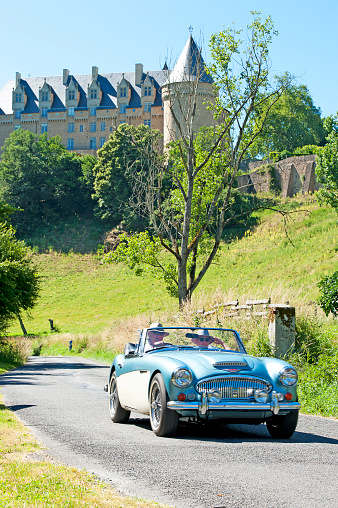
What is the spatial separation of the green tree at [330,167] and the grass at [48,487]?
2042 inches

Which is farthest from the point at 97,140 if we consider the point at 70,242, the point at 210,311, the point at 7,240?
the point at 210,311

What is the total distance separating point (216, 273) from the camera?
61531 millimetres

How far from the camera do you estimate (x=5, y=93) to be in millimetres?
129500

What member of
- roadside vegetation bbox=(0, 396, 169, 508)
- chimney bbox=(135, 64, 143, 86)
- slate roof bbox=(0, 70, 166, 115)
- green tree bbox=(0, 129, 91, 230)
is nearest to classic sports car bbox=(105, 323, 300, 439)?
roadside vegetation bbox=(0, 396, 169, 508)

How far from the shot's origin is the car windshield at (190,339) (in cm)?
953

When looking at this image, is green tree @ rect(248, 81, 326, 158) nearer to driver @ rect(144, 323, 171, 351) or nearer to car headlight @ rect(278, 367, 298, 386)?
driver @ rect(144, 323, 171, 351)

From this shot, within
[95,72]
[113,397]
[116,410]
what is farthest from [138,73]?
[116,410]

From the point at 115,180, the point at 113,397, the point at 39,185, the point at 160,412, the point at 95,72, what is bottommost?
the point at 113,397

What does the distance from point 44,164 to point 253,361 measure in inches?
3747

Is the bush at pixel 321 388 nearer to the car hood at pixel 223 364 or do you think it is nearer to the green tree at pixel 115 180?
the car hood at pixel 223 364

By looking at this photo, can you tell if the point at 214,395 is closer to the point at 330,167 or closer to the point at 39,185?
the point at 330,167

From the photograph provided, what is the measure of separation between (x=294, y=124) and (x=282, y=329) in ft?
298

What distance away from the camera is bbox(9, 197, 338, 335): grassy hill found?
5266 centimetres

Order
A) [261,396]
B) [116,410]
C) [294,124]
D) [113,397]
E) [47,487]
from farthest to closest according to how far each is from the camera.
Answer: [294,124], [113,397], [116,410], [261,396], [47,487]
